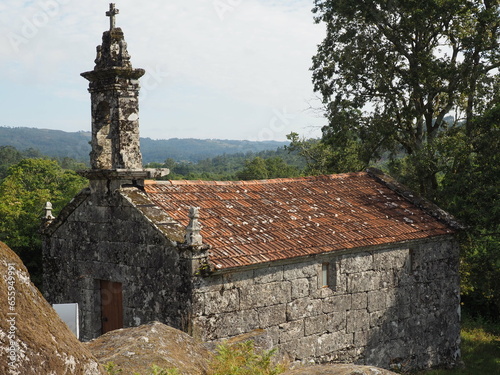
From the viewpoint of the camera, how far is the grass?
48.5 ft

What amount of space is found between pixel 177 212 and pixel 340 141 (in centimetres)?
1156

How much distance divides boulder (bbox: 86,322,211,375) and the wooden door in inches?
178

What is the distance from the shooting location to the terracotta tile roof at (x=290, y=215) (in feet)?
37.0

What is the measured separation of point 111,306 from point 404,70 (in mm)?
13581

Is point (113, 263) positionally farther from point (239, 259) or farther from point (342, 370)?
point (342, 370)

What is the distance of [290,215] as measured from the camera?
1301cm

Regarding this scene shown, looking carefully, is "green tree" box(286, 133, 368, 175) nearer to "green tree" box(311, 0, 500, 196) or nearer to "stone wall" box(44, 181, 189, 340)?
"green tree" box(311, 0, 500, 196)

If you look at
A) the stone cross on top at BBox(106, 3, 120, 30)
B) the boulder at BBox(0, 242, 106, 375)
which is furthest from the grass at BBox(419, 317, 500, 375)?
the boulder at BBox(0, 242, 106, 375)

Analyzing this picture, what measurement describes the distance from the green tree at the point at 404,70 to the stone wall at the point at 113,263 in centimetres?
1087

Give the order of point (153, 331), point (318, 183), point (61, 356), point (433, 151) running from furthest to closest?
point (433, 151) < point (318, 183) < point (153, 331) < point (61, 356)

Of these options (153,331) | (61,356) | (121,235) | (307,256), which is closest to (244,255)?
(307,256)

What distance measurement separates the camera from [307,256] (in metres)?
11.5

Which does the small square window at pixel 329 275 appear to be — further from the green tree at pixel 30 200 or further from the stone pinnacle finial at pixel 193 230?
the green tree at pixel 30 200

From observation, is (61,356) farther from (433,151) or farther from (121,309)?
(433,151)
